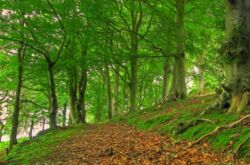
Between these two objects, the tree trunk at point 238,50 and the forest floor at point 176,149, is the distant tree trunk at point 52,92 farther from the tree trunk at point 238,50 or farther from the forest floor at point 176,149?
the tree trunk at point 238,50

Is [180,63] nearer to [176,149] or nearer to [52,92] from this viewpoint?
[52,92]

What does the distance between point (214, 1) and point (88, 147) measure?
10.5 meters

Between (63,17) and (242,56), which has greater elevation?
(63,17)

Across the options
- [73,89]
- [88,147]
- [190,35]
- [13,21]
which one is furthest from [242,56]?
[73,89]

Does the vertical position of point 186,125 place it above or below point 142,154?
above

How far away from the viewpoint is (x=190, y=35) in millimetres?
20984

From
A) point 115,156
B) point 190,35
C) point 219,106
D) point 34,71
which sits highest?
point 190,35

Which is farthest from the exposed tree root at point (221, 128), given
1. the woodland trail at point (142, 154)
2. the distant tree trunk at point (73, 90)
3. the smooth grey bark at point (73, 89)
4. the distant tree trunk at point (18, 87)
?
the distant tree trunk at point (73, 90)

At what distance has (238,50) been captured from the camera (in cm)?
951

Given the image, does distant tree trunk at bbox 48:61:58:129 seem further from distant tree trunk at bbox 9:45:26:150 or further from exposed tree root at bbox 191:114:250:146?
exposed tree root at bbox 191:114:250:146

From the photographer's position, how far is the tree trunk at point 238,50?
9359 mm

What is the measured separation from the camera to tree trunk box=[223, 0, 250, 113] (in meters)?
9.36

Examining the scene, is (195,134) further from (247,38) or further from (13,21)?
(13,21)

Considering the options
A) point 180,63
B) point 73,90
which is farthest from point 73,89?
point 180,63
